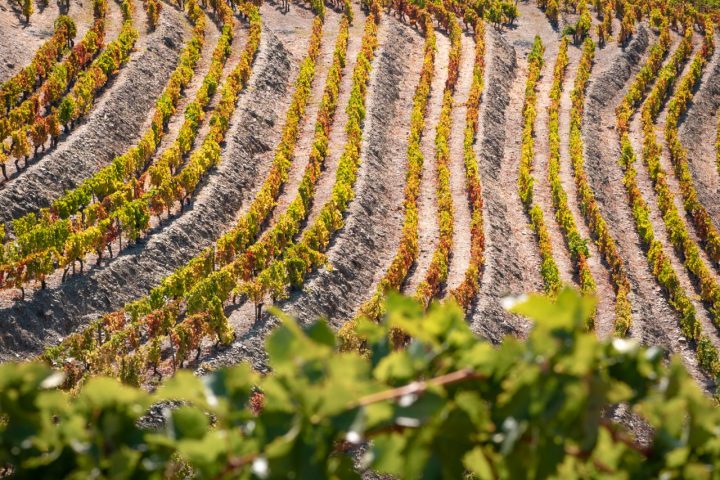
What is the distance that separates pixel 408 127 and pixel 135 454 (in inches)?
1016

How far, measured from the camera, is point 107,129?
22.6m

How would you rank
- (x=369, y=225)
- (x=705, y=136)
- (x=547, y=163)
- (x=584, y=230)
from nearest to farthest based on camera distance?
1. (x=369, y=225)
2. (x=584, y=230)
3. (x=547, y=163)
4. (x=705, y=136)

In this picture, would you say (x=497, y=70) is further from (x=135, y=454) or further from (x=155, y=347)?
(x=135, y=454)

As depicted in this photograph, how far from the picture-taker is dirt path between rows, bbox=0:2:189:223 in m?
18.7

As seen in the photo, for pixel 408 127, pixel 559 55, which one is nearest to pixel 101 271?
pixel 408 127

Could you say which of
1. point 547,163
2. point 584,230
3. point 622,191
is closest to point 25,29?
point 547,163

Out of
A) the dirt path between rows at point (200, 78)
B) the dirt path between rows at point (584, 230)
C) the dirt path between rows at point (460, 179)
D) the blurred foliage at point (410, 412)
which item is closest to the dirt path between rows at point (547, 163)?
the dirt path between rows at point (584, 230)

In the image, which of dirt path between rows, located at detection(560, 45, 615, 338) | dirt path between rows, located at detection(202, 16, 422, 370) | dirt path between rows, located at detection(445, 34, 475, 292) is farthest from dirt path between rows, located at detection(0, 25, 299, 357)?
dirt path between rows, located at detection(560, 45, 615, 338)

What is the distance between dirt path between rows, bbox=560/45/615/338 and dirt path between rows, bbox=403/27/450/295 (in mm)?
4191

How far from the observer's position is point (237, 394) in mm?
2814

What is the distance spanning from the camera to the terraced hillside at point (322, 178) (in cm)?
1619

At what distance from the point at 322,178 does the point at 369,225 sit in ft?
8.73

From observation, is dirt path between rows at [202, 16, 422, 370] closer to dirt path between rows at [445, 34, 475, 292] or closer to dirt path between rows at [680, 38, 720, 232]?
dirt path between rows at [445, 34, 475, 292]

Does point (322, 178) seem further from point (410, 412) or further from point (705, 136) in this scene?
point (410, 412)
